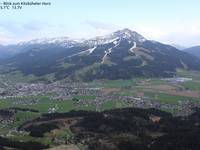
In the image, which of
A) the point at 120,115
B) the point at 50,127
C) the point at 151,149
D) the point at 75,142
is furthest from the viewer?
the point at 120,115

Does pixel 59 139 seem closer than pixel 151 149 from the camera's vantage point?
No

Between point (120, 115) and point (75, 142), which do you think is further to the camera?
point (120, 115)

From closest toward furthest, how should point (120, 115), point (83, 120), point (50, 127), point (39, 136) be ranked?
1. point (39, 136)
2. point (50, 127)
3. point (83, 120)
4. point (120, 115)

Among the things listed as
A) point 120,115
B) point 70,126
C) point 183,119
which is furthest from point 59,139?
point 183,119

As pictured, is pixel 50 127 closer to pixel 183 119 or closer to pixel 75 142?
pixel 75 142

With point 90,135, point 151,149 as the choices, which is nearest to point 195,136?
point 151,149

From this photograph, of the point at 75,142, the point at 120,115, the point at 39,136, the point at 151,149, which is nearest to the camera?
the point at 151,149

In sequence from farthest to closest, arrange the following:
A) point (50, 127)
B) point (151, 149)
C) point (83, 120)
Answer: point (83, 120)
point (50, 127)
point (151, 149)

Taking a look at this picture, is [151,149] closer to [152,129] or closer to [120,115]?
[152,129]
